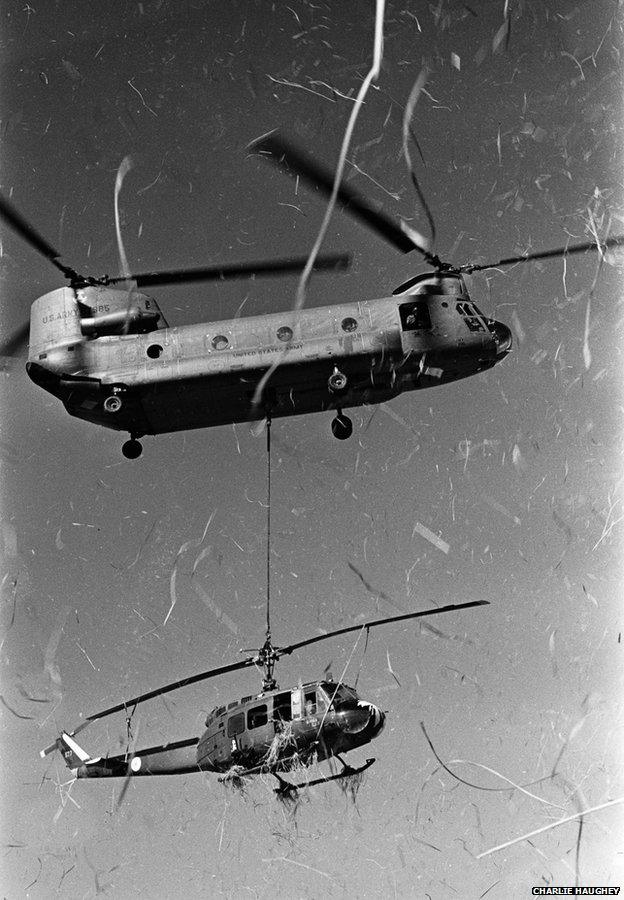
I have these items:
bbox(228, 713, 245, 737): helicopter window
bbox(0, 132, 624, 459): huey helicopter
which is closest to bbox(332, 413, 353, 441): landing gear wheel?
bbox(0, 132, 624, 459): huey helicopter

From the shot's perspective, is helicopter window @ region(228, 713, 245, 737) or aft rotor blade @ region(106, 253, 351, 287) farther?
helicopter window @ region(228, 713, 245, 737)

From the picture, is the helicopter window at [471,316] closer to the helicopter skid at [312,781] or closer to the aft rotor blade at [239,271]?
the aft rotor blade at [239,271]

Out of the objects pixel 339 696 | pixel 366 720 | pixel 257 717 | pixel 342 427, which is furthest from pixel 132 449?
pixel 366 720

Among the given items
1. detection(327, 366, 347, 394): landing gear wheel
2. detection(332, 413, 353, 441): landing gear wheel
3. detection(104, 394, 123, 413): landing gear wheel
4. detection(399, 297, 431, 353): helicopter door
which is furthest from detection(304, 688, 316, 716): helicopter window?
detection(399, 297, 431, 353): helicopter door

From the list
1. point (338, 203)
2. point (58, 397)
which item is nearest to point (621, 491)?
point (338, 203)

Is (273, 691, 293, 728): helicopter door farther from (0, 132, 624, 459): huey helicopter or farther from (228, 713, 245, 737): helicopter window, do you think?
(0, 132, 624, 459): huey helicopter

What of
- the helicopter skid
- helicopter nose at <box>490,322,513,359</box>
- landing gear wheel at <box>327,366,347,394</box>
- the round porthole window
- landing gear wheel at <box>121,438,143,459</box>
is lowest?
the helicopter skid

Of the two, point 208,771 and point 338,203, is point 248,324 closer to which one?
point 338,203

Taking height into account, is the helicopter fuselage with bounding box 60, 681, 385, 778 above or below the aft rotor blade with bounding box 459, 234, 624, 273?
below
